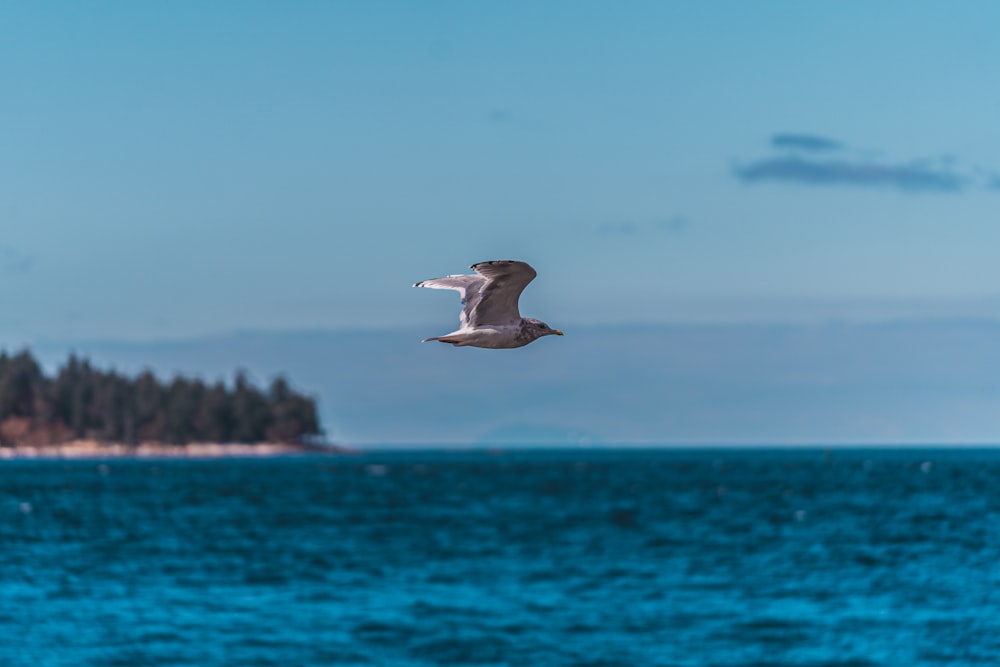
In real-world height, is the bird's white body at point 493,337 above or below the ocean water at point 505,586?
above

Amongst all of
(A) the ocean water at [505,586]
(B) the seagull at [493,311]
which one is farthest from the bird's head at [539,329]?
(A) the ocean water at [505,586]

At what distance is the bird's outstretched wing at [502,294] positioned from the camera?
15211mm

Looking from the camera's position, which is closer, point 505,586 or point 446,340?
point 446,340

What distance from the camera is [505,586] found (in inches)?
3022

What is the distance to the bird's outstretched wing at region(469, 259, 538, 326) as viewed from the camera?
15211mm

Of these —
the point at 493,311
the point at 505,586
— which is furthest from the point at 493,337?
the point at 505,586

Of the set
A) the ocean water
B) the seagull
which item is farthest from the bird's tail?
the ocean water

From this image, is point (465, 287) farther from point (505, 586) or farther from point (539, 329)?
point (505, 586)

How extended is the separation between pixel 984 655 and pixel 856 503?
90.3 m


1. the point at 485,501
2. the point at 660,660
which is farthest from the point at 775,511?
the point at 660,660

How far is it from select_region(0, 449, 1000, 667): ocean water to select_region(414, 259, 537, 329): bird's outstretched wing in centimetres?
4349

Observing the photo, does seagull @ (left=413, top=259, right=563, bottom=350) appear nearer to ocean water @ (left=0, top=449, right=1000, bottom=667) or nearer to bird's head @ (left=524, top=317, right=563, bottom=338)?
bird's head @ (left=524, top=317, right=563, bottom=338)

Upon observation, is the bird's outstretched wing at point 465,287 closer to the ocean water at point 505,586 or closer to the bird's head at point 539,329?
the bird's head at point 539,329

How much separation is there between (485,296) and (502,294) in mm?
215
